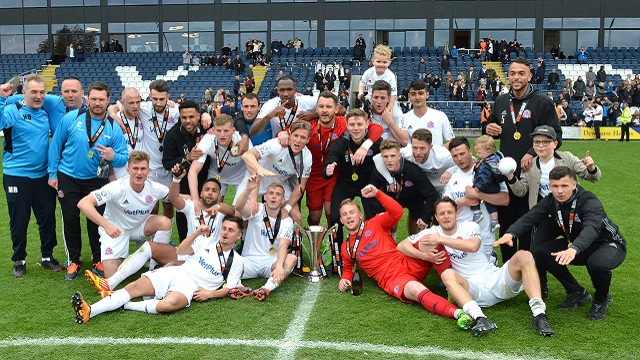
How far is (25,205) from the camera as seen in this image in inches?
266

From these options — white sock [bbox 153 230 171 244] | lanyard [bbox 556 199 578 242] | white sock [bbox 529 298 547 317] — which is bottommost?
white sock [bbox 529 298 547 317]

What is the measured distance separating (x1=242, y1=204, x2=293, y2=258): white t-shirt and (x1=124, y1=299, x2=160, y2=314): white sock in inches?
51.3

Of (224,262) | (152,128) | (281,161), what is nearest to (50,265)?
(152,128)

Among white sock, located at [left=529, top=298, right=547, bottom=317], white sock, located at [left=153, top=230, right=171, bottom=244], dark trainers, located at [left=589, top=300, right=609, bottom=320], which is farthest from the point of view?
white sock, located at [left=153, top=230, right=171, bottom=244]

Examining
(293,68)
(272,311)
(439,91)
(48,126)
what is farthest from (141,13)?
(272,311)

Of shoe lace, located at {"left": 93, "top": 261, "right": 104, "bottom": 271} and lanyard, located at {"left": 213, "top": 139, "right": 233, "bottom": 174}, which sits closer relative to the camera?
shoe lace, located at {"left": 93, "top": 261, "right": 104, "bottom": 271}

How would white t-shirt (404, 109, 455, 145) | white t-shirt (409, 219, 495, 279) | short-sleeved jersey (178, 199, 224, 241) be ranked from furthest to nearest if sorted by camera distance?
white t-shirt (404, 109, 455, 145)
short-sleeved jersey (178, 199, 224, 241)
white t-shirt (409, 219, 495, 279)

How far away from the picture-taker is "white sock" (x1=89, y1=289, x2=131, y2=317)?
539cm

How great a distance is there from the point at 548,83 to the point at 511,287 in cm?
2716

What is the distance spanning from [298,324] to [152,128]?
3577mm

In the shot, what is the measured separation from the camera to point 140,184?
20.8ft

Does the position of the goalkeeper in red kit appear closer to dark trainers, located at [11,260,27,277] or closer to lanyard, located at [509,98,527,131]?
lanyard, located at [509,98,527,131]

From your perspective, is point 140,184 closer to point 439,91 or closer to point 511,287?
point 511,287

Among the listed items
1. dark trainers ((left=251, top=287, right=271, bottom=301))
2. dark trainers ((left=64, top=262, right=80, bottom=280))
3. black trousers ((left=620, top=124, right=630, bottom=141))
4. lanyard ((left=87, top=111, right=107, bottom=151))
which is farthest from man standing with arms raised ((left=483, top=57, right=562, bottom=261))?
black trousers ((left=620, top=124, right=630, bottom=141))
